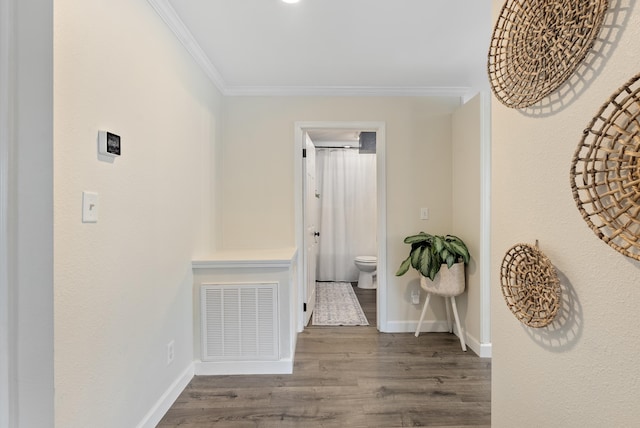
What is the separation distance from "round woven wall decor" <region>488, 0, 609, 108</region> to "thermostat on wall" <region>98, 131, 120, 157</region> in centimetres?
154

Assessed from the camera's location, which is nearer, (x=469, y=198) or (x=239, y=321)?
(x=239, y=321)

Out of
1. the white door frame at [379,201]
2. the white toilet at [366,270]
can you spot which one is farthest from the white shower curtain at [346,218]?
A: the white door frame at [379,201]

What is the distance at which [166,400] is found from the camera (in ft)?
6.30

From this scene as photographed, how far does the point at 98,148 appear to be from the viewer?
132cm

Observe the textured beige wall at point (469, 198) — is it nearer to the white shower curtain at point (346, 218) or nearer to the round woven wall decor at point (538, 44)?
the round woven wall decor at point (538, 44)

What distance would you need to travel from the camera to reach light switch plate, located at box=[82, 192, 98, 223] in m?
1.23

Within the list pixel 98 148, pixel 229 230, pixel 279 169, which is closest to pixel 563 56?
pixel 98 148

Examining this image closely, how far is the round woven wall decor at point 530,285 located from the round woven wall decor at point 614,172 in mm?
205

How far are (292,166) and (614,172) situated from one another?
2621mm

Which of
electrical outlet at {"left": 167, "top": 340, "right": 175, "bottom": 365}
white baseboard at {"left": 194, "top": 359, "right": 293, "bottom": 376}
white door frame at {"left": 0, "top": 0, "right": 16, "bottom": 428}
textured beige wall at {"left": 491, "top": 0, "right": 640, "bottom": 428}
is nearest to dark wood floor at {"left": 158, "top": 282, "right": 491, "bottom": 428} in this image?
white baseboard at {"left": 194, "top": 359, "right": 293, "bottom": 376}

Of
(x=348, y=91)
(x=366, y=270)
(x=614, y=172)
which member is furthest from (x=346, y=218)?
(x=614, y=172)

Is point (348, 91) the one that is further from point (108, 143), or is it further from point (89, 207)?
point (89, 207)

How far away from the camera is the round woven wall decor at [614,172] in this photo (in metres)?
0.66

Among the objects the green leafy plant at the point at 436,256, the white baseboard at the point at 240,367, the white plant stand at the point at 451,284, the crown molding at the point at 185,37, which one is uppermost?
the crown molding at the point at 185,37
